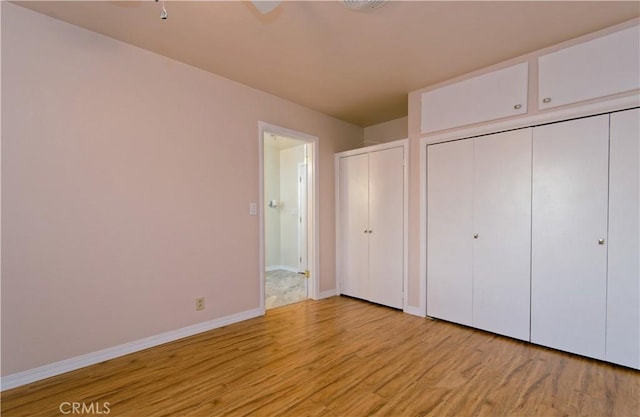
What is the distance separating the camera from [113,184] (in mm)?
2330

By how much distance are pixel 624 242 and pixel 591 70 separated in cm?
132

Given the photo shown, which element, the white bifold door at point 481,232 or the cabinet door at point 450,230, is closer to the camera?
the white bifold door at point 481,232

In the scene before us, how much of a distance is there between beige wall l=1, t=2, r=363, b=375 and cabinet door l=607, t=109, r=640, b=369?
3099 millimetres

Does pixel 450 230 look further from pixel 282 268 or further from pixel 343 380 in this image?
pixel 282 268

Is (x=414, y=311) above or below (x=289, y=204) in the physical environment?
below

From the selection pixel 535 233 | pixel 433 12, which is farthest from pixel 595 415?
pixel 433 12

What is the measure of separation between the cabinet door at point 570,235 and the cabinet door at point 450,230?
55 centimetres

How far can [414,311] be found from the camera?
334cm

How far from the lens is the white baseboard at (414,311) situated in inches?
129

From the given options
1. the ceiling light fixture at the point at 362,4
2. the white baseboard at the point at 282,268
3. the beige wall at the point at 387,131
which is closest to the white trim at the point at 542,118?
the beige wall at the point at 387,131

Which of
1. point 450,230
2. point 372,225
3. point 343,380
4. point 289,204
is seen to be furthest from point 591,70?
point 289,204

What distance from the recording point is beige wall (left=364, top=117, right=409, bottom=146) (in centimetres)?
427

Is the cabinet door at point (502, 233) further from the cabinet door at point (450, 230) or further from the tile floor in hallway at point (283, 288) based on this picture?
the tile floor in hallway at point (283, 288)

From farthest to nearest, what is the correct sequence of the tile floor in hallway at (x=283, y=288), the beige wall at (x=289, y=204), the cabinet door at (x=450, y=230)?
1. the beige wall at (x=289, y=204)
2. the tile floor in hallway at (x=283, y=288)
3. the cabinet door at (x=450, y=230)
